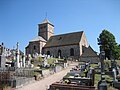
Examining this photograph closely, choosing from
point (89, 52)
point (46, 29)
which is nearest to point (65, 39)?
point (89, 52)

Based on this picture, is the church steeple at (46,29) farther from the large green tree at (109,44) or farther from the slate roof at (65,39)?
the large green tree at (109,44)

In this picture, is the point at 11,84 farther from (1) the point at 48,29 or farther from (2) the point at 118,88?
(1) the point at 48,29

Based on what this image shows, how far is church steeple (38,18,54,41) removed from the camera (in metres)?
52.5

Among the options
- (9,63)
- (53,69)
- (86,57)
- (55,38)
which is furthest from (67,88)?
(55,38)

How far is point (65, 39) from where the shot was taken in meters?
44.9

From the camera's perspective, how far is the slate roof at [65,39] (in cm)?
4240

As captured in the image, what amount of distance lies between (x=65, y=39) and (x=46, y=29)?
11.0 m

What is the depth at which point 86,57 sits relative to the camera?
1511 inches

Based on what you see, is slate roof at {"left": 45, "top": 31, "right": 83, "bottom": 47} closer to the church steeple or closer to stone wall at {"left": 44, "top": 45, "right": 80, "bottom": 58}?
stone wall at {"left": 44, "top": 45, "right": 80, "bottom": 58}

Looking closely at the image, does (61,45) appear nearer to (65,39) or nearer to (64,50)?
(64,50)

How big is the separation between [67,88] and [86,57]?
2664cm

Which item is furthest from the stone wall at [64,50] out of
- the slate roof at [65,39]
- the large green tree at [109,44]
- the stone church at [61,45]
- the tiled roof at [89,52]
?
the large green tree at [109,44]

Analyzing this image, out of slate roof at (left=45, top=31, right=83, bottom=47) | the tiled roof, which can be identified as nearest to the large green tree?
the tiled roof

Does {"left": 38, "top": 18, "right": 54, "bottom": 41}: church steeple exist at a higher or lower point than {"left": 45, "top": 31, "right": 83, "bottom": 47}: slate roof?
higher
